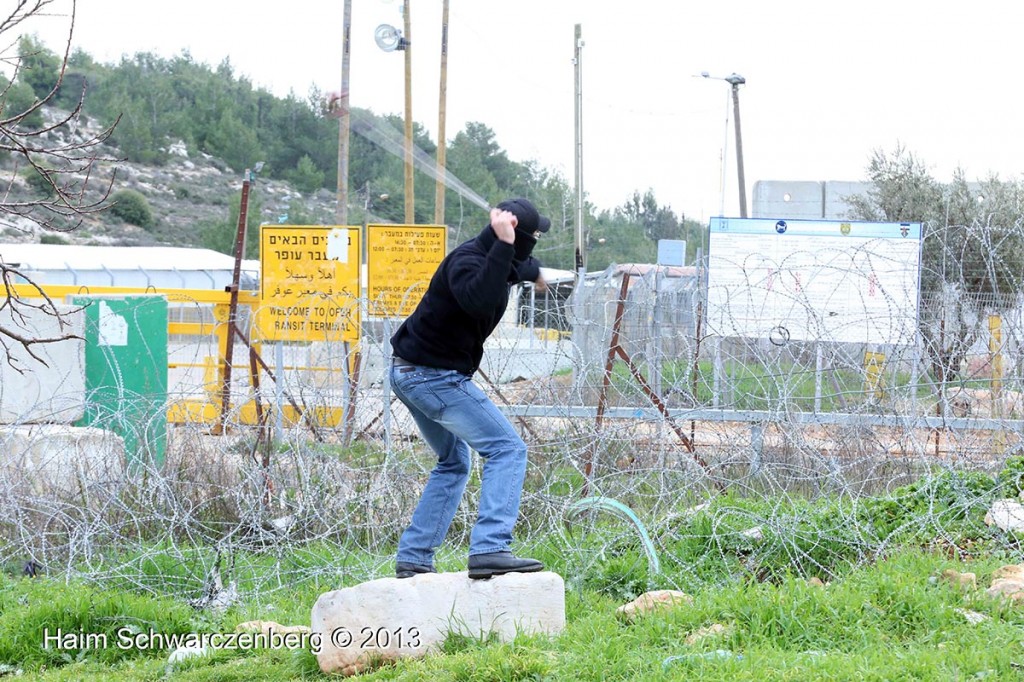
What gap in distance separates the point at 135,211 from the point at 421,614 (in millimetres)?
58006

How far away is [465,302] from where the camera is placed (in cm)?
438

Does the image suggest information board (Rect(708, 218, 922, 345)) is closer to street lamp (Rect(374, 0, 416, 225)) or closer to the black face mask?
the black face mask

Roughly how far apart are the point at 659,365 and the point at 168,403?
3.13m

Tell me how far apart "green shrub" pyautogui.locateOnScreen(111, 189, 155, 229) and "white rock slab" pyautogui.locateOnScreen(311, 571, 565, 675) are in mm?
56532

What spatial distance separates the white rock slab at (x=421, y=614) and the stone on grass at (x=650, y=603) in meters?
0.33

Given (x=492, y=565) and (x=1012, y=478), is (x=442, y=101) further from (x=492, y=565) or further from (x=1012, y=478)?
(x=492, y=565)

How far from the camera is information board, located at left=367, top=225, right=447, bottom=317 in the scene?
37.8ft

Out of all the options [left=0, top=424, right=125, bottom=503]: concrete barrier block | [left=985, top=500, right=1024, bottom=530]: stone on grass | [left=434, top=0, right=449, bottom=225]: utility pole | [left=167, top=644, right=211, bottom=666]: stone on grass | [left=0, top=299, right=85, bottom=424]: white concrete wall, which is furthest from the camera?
[left=434, top=0, right=449, bottom=225]: utility pole

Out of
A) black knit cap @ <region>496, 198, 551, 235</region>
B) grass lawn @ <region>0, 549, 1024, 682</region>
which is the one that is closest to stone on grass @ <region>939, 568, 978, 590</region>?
grass lawn @ <region>0, 549, 1024, 682</region>

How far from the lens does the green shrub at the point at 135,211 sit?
57.8 meters

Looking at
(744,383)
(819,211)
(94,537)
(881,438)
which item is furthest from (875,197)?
(94,537)

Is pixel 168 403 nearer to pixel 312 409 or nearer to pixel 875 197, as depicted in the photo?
pixel 312 409

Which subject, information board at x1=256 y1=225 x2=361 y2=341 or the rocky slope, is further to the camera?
the rocky slope

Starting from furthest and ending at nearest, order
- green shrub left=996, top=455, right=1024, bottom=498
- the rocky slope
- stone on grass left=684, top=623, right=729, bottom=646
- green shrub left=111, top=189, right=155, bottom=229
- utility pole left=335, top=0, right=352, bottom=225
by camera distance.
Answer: green shrub left=111, top=189, right=155, bottom=229 < the rocky slope < utility pole left=335, top=0, right=352, bottom=225 < green shrub left=996, top=455, right=1024, bottom=498 < stone on grass left=684, top=623, right=729, bottom=646
